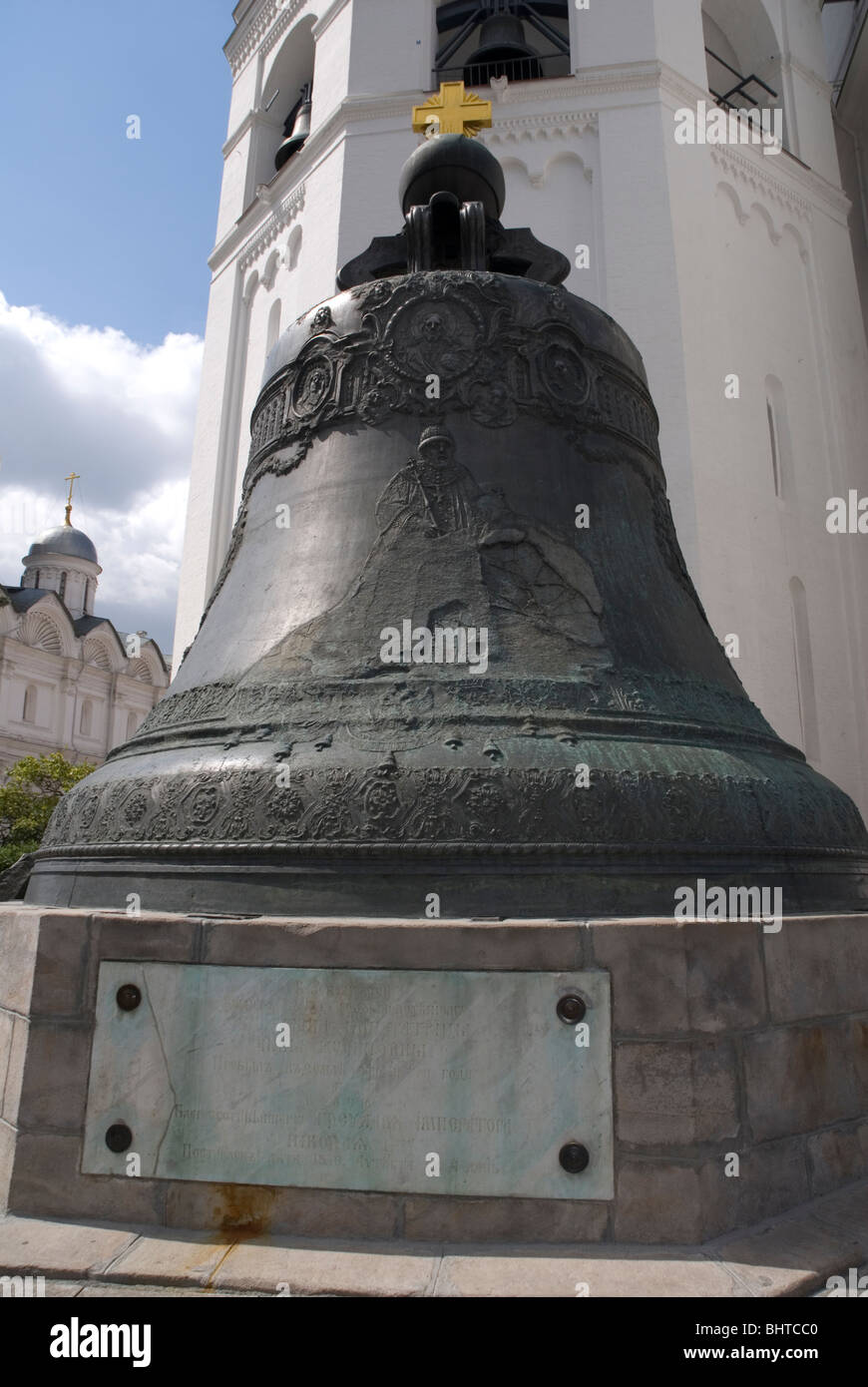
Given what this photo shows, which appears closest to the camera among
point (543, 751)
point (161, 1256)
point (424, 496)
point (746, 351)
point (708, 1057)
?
point (161, 1256)

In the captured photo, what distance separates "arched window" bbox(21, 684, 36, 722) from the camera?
33.7 m

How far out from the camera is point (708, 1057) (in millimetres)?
1824

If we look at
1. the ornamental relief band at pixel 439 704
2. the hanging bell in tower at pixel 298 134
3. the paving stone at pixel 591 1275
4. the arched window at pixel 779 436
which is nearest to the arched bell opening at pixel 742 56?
the arched window at pixel 779 436

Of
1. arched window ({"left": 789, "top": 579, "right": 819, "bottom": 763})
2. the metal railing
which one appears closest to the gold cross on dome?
arched window ({"left": 789, "top": 579, "right": 819, "bottom": 763})

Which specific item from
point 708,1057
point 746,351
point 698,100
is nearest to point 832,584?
point 746,351

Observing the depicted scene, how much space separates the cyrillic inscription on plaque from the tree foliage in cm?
1467

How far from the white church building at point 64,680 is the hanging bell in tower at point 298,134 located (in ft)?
62.2

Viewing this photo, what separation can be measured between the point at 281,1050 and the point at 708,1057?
32.2 inches

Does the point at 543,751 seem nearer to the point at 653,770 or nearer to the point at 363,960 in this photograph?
the point at 653,770

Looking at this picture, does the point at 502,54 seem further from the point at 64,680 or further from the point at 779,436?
the point at 64,680

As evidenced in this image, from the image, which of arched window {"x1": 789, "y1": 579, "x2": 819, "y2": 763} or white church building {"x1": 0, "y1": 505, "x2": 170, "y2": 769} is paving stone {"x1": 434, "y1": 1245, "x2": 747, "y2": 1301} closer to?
arched window {"x1": 789, "y1": 579, "x2": 819, "y2": 763}

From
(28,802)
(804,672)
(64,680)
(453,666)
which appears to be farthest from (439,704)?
(64,680)

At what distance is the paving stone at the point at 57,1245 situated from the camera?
1.67 meters

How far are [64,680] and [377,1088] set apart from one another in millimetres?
35616
